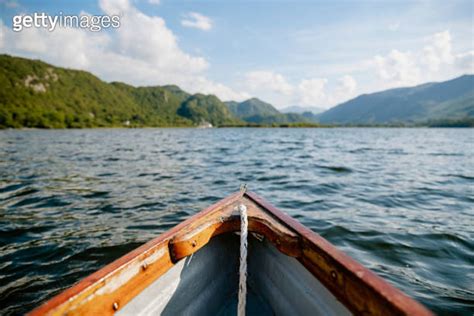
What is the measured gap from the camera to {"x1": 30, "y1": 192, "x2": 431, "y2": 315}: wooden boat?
1618 millimetres

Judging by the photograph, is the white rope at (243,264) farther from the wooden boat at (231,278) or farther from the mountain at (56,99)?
the mountain at (56,99)

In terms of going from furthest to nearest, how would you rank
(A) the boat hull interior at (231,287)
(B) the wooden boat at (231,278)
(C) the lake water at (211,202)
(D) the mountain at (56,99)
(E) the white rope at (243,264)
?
1. (D) the mountain at (56,99)
2. (C) the lake water at (211,202)
3. (E) the white rope at (243,264)
4. (A) the boat hull interior at (231,287)
5. (B) the wooden boat at (231,278)

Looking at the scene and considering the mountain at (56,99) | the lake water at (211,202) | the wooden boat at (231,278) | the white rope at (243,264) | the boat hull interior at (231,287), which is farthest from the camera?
the mountain at (56,99)

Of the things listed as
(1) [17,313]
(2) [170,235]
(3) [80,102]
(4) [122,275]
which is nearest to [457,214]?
(2) [170,235]

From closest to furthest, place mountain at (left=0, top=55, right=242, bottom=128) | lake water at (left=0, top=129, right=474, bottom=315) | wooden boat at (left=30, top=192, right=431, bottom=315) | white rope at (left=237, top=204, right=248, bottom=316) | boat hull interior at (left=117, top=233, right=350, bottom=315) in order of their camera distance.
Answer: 1. wooden boat at (left=30, top=192, right=431, bottom=315)
2. boat hull interior at (left=117, top=233, right=350, bottom=315)
3. white rope at (left=237, top=204, right=248, bottom=316)
4. lake water at (left=0, top=129, right=474, bottom=315)
5. mountain at (left=0, top=55, right=242, bottom=128)

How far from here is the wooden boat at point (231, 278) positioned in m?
1.62

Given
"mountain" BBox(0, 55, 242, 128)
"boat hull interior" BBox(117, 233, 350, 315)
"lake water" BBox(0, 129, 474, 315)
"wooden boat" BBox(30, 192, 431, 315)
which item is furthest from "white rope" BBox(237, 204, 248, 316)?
"mountain" BBox(0, 55, 242, 128)

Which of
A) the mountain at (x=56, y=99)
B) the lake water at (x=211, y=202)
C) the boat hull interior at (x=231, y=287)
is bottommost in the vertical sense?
the lake water at (x=211, y=202)

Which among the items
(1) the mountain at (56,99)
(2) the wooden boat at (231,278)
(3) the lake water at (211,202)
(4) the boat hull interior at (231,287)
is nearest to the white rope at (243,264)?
(2) the wooden boat at (231,278)

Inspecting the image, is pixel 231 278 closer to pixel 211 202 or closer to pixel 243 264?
pixel 243 264

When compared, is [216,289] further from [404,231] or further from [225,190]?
[225,190]

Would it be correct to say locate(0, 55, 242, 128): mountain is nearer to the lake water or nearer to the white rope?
the lake water

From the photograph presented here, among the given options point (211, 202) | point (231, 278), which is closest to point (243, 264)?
point (231, 278)

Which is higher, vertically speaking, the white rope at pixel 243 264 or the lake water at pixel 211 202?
the white rope at pixel 243 264
